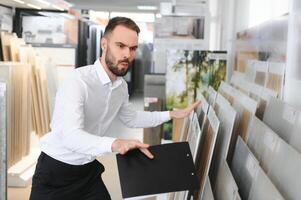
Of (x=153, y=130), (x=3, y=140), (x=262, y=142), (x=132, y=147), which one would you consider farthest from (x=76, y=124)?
(x=153, y=130)

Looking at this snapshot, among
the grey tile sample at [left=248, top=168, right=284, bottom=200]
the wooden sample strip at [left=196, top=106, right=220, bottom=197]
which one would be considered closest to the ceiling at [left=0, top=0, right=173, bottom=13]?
the wooden sample strip at [left=196, top=106, right=220, bottom=197]

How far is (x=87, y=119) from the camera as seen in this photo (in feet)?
7.27

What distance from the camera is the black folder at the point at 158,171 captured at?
139 centimetres

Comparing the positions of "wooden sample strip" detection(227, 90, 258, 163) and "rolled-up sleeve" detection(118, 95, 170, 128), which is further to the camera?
"rolled-up sleeve" detection(118, 95, 170, 128)

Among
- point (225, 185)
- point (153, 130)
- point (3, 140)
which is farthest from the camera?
point (153, 130)

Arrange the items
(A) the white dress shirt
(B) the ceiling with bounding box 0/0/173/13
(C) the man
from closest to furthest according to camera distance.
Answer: (A) the white dress shirt
(C) the man
(B) the ceiling with bounding box 0/0/173/13

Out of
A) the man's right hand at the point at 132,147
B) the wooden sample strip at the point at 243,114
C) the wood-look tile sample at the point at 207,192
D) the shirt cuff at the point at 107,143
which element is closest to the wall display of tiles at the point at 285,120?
the wooden sample strip at the point at 243,114

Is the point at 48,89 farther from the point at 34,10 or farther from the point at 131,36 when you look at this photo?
the point at 131,36

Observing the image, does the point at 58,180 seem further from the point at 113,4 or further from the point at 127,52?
the point at 113,4

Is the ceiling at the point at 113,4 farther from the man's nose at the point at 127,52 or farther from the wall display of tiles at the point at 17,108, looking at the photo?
the man's nose at the point at 127,52

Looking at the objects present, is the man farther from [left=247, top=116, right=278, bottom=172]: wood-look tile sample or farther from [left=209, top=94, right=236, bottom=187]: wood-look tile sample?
[left=247, top=116, right=278, bottom=172]: wood-look tile sample

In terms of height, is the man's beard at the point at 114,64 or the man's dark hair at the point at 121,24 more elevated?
the man's dark hair at the point at 121,24

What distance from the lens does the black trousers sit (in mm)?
2273

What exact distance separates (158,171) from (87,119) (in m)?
0.87
